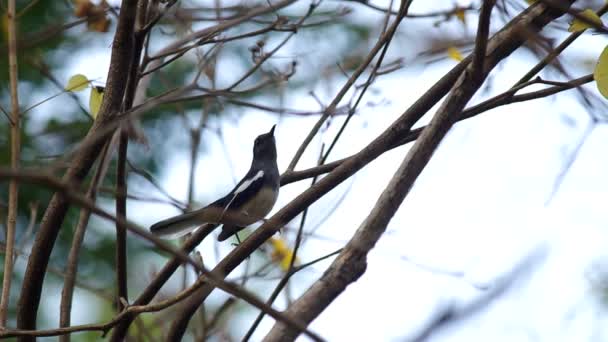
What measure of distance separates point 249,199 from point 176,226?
789 millimetres

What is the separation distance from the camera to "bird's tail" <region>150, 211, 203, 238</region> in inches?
172

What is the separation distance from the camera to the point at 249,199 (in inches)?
201

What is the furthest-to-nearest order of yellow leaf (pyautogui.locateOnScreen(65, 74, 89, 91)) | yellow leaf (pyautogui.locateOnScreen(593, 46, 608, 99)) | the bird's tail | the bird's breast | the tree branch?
1. the bird's breast
2. the bird's tail
3. yellow leaf (pyautogui.locateOnScreen(65, 74, 89, 91))
4. yellow leaf (pyautogui.locateOnScreen(593, 46, 608, 99))
5. the tree branch

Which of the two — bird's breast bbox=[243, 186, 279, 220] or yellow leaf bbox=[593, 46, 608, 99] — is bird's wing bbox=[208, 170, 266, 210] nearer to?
bird's breast bbox=[243, 186, 279, 220]

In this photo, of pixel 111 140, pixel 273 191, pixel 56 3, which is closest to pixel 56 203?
pixel 111 140

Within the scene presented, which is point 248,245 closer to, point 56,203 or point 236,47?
point 56,203

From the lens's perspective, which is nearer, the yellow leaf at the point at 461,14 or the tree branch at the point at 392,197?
the tree branch at the point at 392,197

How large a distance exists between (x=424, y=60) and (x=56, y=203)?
174 cm

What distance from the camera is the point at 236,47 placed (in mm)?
7789

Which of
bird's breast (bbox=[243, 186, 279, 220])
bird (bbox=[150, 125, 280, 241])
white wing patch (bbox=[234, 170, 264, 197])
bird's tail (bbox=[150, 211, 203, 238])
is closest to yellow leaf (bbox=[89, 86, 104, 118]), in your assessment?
bird (bbox=[150, 125, 280, 241])

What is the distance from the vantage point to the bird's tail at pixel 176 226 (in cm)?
437

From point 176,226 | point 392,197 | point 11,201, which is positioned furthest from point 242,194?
point 392,197

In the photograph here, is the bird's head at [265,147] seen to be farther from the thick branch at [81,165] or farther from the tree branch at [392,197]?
the tree branch at [392,197]

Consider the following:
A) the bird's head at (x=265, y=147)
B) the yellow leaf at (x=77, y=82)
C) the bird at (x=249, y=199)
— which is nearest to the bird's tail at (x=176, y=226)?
the bird at (x=249, y=199)
